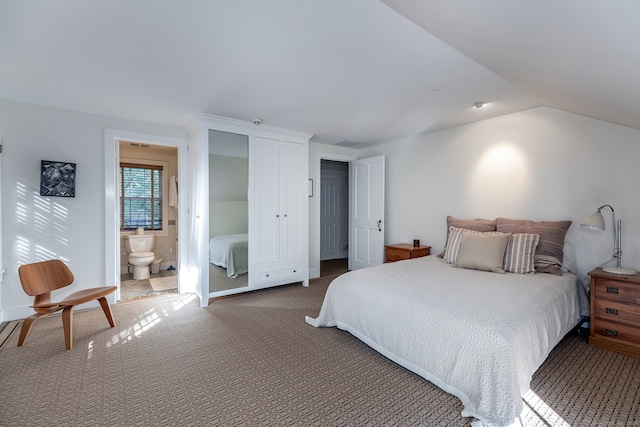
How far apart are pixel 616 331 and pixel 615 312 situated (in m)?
0.16

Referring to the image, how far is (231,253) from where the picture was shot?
12.3 feet

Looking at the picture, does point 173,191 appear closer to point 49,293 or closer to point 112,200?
point 112,200

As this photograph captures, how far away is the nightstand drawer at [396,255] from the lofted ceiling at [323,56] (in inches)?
77.0

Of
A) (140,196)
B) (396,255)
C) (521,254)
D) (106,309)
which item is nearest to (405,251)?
(396,255)

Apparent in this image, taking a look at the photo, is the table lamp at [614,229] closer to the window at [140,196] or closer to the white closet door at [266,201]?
the white closet door at [266,201]

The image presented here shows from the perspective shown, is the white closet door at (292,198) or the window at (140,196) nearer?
the white closet door at (292,198)

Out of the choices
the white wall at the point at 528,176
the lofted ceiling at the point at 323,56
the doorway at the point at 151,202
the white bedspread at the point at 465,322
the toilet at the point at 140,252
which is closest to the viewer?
the lofted ceiling at the point at 323,56

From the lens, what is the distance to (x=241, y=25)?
1767 millimetres

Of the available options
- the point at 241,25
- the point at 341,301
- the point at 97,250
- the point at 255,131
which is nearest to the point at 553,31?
the point at 241,25

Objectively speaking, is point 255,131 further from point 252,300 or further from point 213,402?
point 213,402

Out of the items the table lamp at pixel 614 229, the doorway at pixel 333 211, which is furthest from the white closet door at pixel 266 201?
the table lamp at pixel 614 229

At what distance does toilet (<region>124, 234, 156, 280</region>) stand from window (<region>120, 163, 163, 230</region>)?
0.38 meters

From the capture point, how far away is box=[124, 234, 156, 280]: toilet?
473cm

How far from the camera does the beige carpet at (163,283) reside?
4.34 meters
